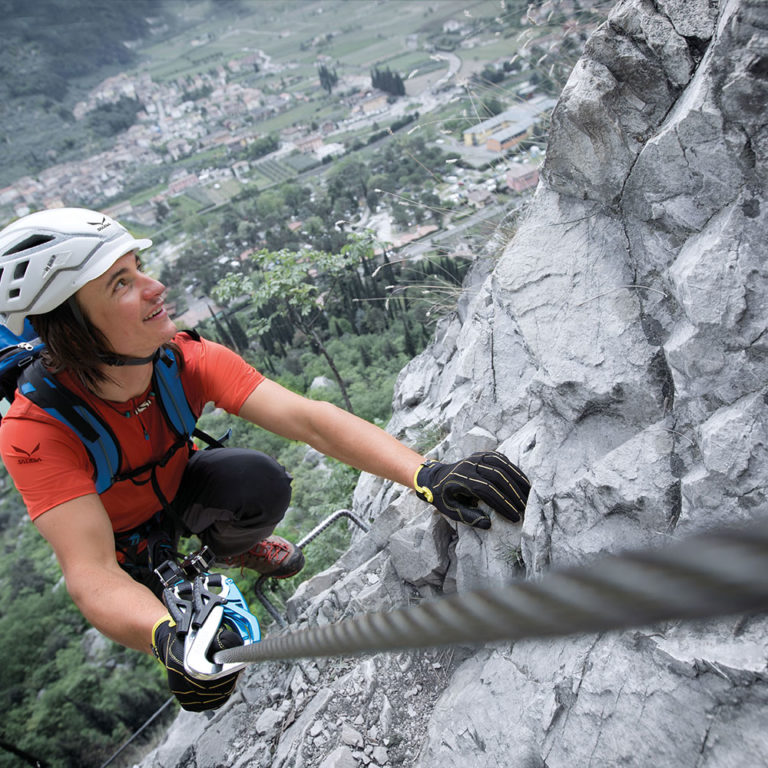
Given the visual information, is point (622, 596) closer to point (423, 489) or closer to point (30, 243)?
point (423, 489)

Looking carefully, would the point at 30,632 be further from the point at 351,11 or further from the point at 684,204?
the point at 351,11

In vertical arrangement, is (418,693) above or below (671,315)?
below

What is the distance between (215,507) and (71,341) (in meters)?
1.61

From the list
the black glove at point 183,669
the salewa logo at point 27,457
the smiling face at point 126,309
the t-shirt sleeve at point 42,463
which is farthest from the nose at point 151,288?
the black glove at point 183,669

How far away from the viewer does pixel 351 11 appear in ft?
438

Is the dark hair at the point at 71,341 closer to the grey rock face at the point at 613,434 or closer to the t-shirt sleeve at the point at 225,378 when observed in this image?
the t-shirt sleeve at the point at 225,378

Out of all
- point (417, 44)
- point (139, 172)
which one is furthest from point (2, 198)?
point (417, 44)

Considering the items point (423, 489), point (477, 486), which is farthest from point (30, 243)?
point (477, 486)

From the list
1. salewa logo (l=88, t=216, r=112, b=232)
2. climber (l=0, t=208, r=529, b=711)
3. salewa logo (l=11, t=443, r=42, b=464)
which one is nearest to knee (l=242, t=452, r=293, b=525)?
climber (l=0, t=208, r=529, b=711)

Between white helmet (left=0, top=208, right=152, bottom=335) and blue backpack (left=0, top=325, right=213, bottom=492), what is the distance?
0.72 ft

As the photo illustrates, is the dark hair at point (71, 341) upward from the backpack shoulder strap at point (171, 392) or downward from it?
upward

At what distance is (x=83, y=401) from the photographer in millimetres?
3014

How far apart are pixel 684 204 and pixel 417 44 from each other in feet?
360

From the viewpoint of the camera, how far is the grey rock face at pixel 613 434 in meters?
2.21
